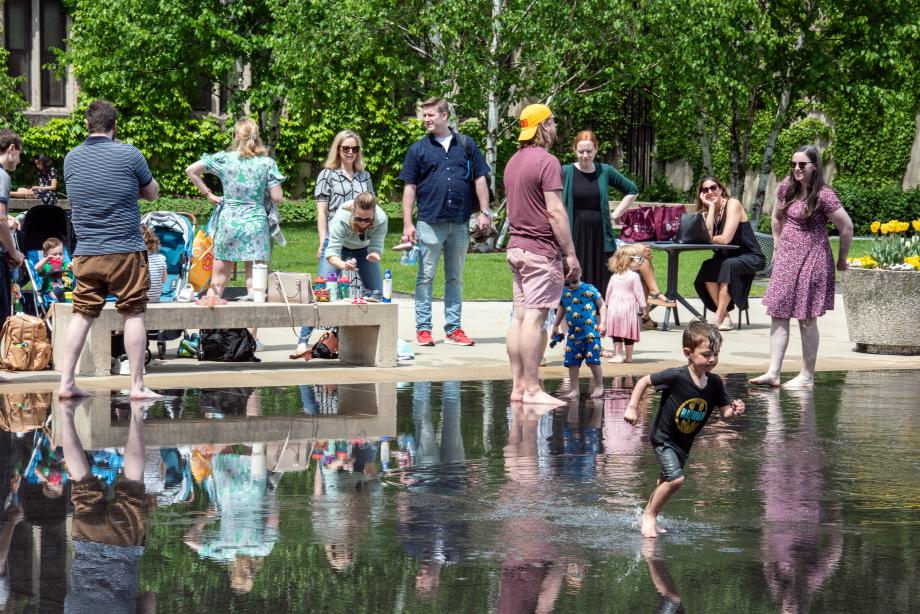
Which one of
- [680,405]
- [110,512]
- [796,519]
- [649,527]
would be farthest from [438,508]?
[796,519]

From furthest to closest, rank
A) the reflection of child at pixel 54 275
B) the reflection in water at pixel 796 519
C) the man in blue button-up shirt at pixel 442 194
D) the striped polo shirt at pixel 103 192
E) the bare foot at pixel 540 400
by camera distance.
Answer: the man in blue button-up shirt at pixel 442 194 → the reflection of child at pixel 54 275 → the bare foot at pixel 540 400 → the striped polo shirt at pixel 103 192 → the reflection in water at pixel 796 519

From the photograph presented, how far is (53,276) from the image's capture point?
40.4 feet

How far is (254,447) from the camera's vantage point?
836 centimetres

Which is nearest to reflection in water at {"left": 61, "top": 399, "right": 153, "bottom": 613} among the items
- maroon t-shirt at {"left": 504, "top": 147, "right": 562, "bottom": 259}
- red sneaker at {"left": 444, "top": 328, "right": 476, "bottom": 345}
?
maroon t-shirt at {"left": 504, "top": 147, "right": 562, "bottom": 259}

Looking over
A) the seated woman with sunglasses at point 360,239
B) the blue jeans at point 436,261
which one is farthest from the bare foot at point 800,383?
the seated woman with sunglasses at point 360,239

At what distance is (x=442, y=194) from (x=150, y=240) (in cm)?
244

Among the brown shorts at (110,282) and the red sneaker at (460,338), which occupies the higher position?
the brown shorts at (110,282)

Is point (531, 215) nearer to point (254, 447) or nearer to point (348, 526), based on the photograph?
point (254, 447)

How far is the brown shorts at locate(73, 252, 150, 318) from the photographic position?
378 inches

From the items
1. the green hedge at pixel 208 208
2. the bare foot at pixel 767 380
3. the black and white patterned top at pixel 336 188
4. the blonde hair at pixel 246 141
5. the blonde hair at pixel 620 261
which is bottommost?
the bare foot at pixel 767 380

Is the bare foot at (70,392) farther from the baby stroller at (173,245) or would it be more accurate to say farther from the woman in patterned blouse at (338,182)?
the baby stroller at (173,245)

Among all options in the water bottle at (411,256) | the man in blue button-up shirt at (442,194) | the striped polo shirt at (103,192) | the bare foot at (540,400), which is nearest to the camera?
the striped polo shirt at (103,192)

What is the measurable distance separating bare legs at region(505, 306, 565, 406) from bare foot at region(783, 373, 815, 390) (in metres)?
1.97

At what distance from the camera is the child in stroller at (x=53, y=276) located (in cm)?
1226
